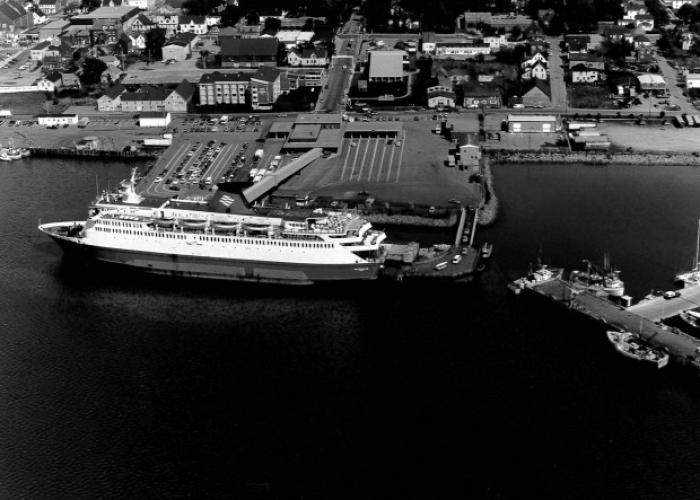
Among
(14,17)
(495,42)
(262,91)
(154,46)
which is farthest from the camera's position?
(14,17)

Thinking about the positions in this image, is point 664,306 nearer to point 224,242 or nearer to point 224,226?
point 224,242

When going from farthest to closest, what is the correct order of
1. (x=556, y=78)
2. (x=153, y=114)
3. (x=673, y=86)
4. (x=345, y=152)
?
(x=556, y=78)
(x=673, y=86)
(x=153, y=114)
(x=345, y=152)

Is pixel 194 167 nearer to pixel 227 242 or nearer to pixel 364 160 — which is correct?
pixel 364 160

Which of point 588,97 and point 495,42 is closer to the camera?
point 588,97

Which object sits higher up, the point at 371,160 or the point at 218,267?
the point at 371,160

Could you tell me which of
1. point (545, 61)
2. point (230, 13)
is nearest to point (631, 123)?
point (545, 61)

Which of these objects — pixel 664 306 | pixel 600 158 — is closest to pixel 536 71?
pixel 600 158
